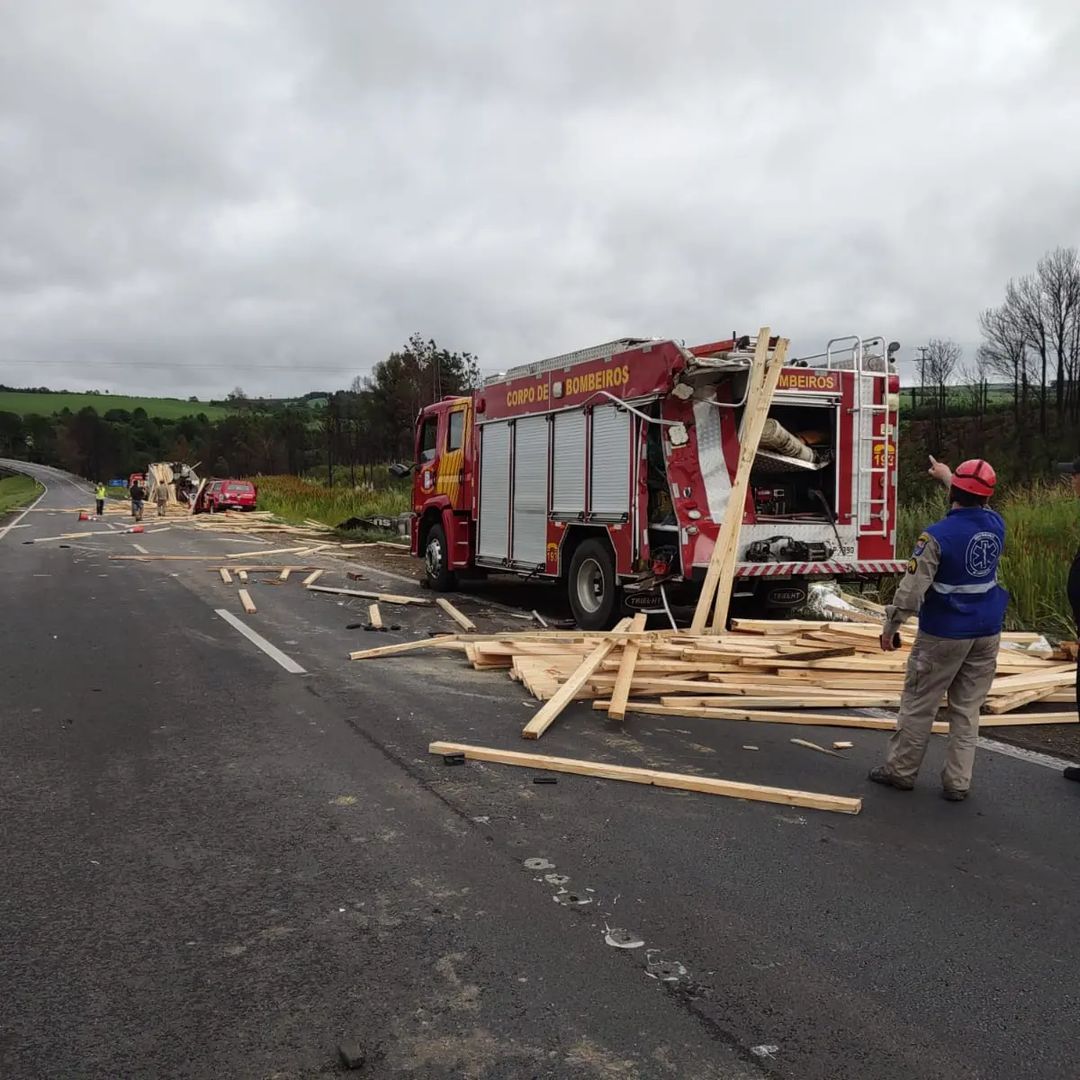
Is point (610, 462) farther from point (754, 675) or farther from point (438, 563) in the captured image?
point (438, 563)

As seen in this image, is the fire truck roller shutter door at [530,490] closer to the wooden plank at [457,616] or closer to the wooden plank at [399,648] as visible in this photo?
the wooden plank at [457,616]

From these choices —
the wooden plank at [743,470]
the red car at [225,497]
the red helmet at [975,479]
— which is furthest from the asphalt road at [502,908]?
the red car at [225,497]

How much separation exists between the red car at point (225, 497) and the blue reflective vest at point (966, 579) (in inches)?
1637

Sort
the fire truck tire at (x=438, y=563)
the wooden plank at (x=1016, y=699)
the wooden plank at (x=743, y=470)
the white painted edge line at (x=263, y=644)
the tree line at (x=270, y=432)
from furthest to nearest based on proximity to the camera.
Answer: the tree line at (x=270, y=432), the fire truck tire at (x=438, y=563), the wooden plank at (x=743, y=470), the white painted edge line at (x=263, y=644), the wooden plank at (x=1016, y=699)

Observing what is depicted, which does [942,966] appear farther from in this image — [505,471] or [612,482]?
[505,471]

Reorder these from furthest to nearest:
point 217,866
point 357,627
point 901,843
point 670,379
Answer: point 357,627, point 670,379, point 901,843, point 217,866

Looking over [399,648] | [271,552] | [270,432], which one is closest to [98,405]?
[270,432]

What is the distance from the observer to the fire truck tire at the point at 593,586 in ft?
34.3

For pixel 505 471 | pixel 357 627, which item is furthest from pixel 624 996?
pixel 505 471

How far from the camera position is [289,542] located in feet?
85.8

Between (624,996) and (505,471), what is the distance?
389 inches

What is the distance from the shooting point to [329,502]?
39500 mm

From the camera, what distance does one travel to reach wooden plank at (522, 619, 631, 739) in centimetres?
630

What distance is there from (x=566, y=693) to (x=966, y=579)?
2.89 m
